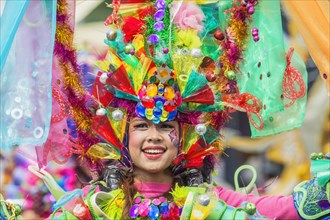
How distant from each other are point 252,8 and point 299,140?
2969mm

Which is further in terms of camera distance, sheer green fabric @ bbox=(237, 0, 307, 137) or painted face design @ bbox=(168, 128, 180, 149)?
sheer green fabric @ bbox=(237, 0, 307, 137)

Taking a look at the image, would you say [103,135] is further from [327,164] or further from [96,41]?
[327,164]

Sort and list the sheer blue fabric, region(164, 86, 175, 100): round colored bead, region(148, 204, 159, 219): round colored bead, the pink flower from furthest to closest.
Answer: the pink flower, region(164, 86, 175, 100): round colored bead, region(148, 204, 159, 219): round colored bead, the sheer blue fabric

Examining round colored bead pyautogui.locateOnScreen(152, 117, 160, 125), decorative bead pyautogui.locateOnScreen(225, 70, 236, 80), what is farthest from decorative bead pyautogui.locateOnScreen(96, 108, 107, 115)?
decorative bead pyautogui.locateOnScreen(225, 70, 236, 80)

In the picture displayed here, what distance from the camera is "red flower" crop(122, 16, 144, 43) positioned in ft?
14.8

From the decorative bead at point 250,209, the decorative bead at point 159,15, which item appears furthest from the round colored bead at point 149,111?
the decorative bead at point 250,209

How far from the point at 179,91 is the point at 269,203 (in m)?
0.53

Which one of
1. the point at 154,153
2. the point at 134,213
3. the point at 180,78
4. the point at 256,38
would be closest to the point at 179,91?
the point at 180,78

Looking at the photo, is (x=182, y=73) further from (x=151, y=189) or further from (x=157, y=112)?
(x=151, y=189)

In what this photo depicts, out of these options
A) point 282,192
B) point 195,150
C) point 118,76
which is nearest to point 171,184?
point 195,150

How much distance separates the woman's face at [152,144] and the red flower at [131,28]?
12.3 inches

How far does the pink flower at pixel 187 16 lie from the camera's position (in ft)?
14.9

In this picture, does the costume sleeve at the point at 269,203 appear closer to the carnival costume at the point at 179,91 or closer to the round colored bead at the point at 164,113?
the carnival costume at the point at 179,91

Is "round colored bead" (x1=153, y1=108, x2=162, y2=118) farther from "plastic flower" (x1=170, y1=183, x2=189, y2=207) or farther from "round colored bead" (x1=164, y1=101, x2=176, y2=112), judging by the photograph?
"plastic flower" (x1=170, y1=183, x2=189, y2=207)
